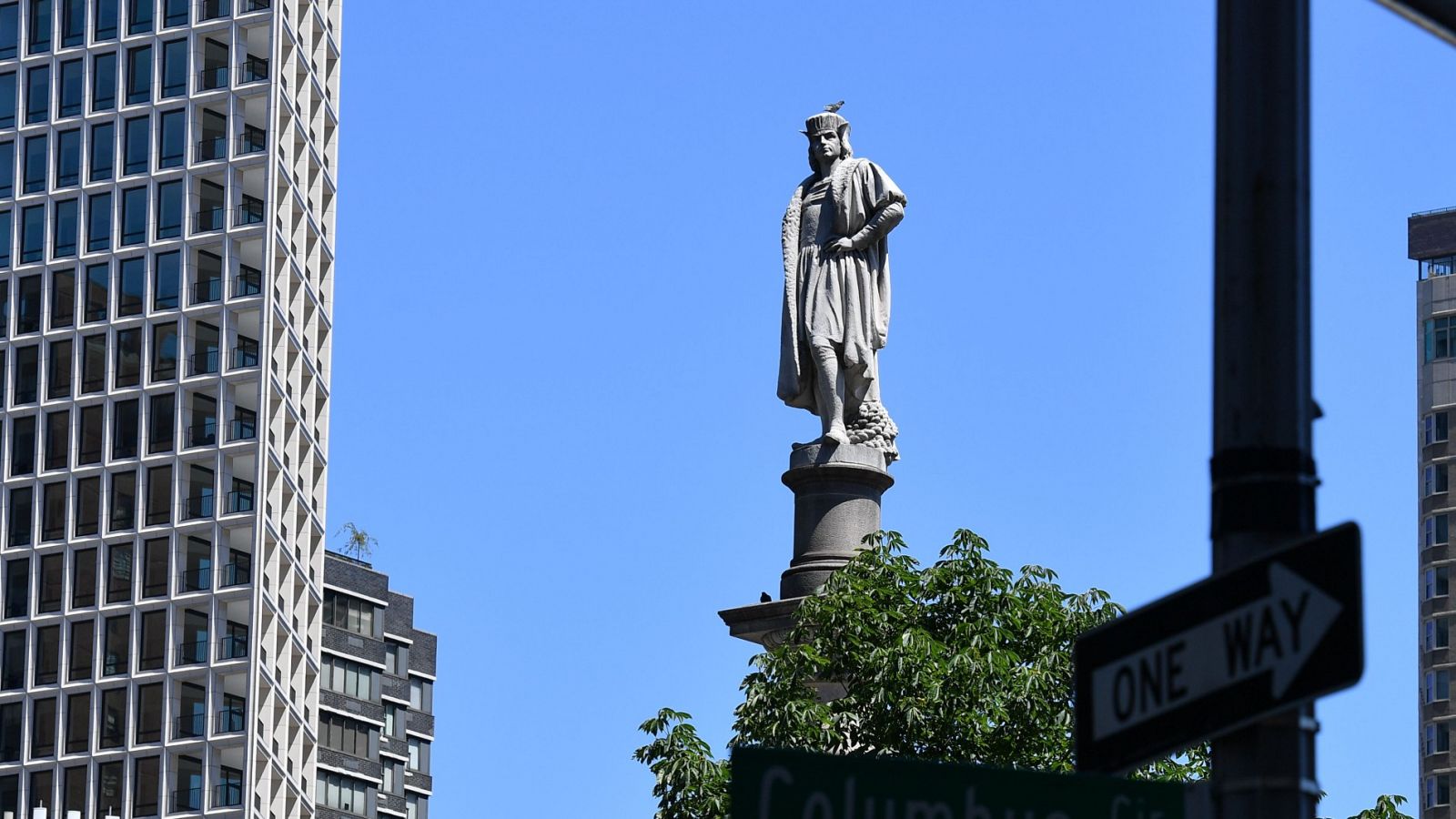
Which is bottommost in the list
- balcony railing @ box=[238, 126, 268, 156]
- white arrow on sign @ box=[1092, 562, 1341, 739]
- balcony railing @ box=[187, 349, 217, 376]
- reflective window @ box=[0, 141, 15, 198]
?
white arrow on sign @ box=[1092, 562, 1341, 739]

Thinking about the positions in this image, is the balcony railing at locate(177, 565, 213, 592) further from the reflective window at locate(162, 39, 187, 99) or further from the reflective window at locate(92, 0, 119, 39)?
the reflective window at locate(92, 0, 119, 39)

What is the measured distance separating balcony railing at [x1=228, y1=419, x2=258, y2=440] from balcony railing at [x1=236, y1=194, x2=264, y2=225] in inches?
276

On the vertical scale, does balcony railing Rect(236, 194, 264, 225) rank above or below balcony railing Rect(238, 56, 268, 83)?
below

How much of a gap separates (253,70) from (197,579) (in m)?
18.4

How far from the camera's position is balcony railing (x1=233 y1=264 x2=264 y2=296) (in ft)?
345

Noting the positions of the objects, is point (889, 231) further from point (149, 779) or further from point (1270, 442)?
point (149, 779)

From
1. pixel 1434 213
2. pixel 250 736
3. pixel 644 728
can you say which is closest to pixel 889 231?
pixel 644 728

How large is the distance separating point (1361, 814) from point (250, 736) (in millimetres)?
77785

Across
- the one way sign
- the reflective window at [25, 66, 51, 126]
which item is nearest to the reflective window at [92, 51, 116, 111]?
the reflective window at [25, 66, 51, 126]

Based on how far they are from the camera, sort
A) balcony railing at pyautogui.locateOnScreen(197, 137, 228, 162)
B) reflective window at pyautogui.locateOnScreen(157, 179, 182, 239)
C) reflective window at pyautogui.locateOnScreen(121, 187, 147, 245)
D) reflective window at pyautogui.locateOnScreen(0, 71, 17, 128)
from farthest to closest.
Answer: reflective window at pyautogui.locateOnScreen(0, 71, 17, 128)
balcony railing at pyautogui.locateOnScreen(197, 137, 228, 162)
reflective window at pyautogui.locateOnScreen(121, 187, 147, 245)
reflective window at pyautogui.locateOnScreen(157, 179, 182, 239)

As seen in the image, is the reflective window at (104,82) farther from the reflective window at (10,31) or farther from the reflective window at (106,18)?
the reflective window at (10,31)

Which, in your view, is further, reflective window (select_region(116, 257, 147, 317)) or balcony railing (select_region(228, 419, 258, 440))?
reflective window (select_region(116, 257, 147, 317))

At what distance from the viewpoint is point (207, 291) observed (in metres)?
105

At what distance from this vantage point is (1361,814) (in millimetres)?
25812
